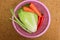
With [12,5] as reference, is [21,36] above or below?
below

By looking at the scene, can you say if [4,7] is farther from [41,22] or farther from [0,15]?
[41,22]

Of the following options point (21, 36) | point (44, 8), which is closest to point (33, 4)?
point (44, 8)

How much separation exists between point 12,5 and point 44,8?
0.50 feet

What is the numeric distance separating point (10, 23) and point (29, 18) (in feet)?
0.33

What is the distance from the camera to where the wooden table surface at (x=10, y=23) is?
69 centimetres

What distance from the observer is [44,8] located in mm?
681

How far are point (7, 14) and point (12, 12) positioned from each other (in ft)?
0.17

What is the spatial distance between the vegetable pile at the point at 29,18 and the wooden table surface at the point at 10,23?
0.05 meters

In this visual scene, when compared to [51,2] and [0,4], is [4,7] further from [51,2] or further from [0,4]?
[51,2]

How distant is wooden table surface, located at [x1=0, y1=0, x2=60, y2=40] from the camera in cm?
69

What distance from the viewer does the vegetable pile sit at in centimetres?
66

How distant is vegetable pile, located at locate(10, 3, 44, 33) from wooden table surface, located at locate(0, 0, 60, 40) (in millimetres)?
45

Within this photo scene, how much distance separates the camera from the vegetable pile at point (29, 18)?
0.66 meters

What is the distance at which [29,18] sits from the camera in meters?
0.66
